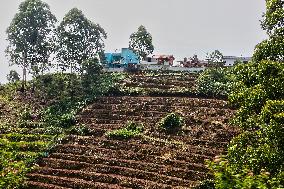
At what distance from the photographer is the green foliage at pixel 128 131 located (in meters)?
31.4

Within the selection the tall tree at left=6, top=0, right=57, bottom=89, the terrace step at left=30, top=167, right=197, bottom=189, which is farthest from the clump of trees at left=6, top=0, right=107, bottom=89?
the terrace step at left=30, top=167, right=197, bottom=189

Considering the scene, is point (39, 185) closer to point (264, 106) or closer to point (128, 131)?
point (128, 131)

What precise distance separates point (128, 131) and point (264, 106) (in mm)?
21172

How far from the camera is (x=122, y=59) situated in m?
51.6

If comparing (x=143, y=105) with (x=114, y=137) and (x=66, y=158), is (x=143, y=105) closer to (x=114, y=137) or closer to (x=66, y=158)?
(x=114, y=137)

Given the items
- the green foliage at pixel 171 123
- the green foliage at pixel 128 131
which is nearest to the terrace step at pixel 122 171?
the green foliage at pixel 128 131

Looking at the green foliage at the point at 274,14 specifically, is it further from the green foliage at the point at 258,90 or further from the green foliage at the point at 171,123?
the green foliage at the point at 171,123

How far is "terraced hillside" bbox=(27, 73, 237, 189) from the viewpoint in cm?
2531

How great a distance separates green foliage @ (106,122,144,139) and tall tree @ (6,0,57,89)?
1407 cm

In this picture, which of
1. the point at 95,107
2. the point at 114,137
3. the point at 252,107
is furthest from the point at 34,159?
the point at 252,107

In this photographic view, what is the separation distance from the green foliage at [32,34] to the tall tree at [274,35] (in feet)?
107

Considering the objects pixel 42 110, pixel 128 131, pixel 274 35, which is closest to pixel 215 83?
pixel 128 131

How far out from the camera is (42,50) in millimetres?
43000

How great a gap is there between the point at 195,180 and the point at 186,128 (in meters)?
7.73
